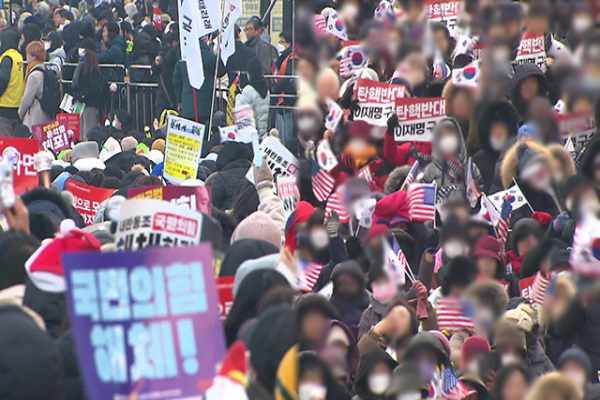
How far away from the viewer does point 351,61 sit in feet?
29.7

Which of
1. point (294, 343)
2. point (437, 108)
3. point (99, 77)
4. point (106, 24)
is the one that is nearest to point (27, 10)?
point (106, 24)

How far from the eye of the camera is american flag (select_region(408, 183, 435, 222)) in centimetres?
938

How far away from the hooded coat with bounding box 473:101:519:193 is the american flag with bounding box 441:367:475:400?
3.49ft

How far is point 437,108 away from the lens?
9398mm

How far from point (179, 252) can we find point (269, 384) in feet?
1.97

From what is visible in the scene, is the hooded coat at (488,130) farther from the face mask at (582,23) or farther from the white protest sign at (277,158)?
the white protest sign at (277,158)

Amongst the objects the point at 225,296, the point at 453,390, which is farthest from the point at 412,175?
the point at 225,296

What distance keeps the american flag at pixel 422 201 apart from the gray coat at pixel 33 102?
10453 millimetres

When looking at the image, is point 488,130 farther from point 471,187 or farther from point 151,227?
point 471,187

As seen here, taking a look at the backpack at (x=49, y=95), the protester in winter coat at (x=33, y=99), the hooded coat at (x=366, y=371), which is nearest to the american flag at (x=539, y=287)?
the hooded coat at (x=366, y=371)

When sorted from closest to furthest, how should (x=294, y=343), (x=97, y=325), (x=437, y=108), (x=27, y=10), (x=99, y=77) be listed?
(x=97, y=325), (x=294, y=343), (x=437, y=108), (x=99, y=77), (x=27, y=10)

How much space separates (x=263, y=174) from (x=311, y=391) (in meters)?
5.57

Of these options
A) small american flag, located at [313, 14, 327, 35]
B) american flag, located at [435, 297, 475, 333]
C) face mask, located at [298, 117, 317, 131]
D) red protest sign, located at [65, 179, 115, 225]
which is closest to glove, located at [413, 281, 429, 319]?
american flag, located at [435, 297, 475, 333]

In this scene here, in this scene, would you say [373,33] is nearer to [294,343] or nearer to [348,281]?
[294,343]
